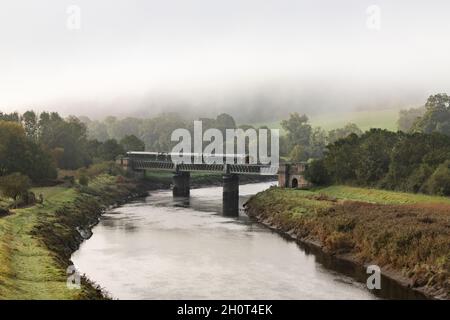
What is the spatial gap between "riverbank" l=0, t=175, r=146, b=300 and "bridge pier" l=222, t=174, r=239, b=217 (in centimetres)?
2543

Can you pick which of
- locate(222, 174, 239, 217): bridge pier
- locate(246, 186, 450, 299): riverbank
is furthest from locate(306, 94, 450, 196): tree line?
locate(222, 174, 239, 217): bridge pier

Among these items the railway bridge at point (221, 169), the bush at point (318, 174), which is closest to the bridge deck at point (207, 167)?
the railway bridge at point (221, 169)

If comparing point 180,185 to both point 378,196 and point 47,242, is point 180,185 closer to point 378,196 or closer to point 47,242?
point 378,196

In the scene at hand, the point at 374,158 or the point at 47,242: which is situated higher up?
the point at 374,158

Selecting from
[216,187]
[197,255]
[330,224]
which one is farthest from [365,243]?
[216,187]

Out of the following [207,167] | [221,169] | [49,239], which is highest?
[207,167]

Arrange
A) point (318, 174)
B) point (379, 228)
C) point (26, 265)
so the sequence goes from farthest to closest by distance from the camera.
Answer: point (318, 174)
point (379, 228)
point (26, 265)

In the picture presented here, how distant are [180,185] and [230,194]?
26.0 m

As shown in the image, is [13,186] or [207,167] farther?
[207,167]

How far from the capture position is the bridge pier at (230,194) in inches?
4601

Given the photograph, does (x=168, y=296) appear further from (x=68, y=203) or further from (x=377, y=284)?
(x=68, y=203)

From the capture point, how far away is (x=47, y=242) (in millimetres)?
60969

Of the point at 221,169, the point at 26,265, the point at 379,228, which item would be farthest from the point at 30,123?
the point at 379,228
